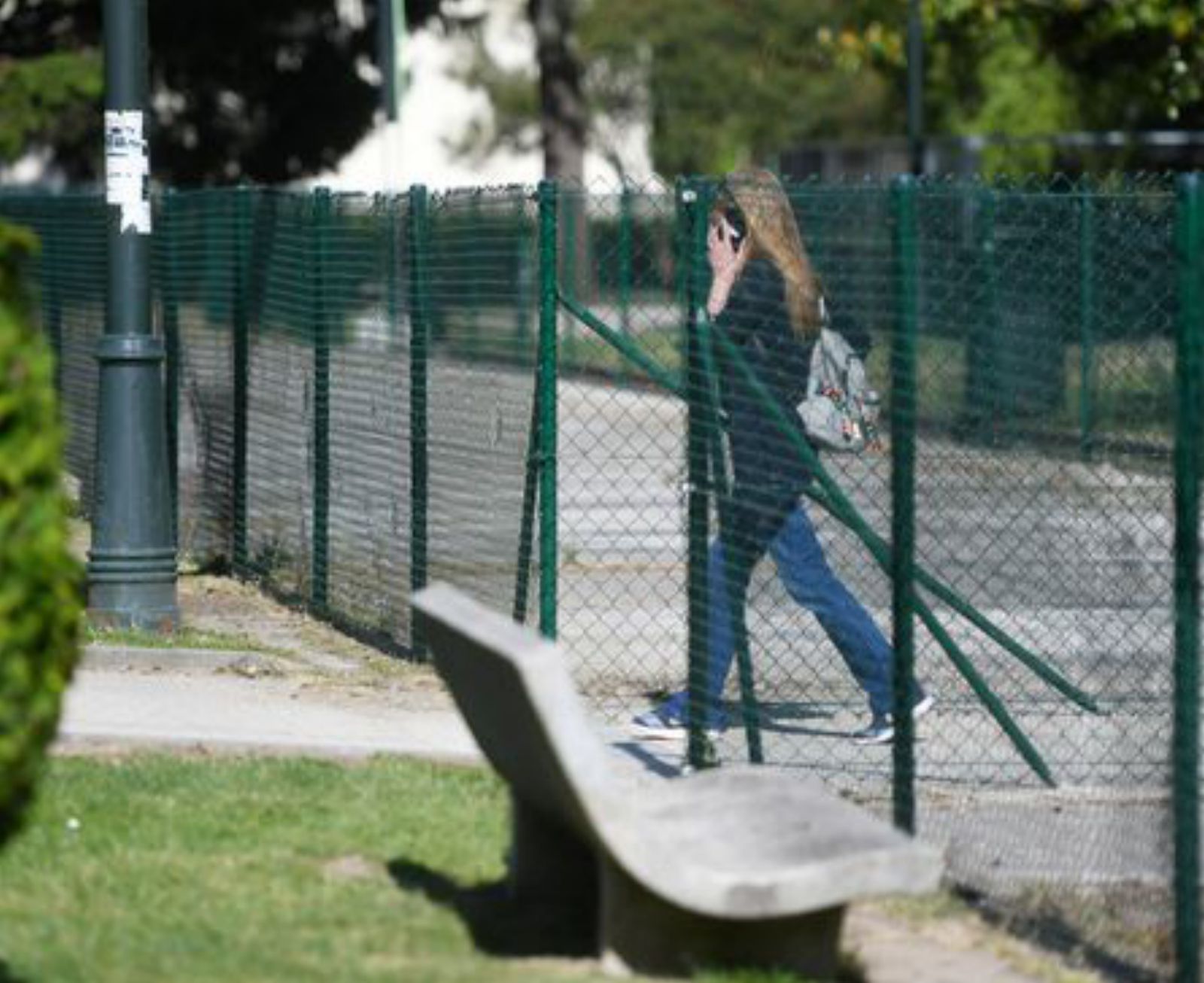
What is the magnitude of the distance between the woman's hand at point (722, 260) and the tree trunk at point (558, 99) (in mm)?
29115

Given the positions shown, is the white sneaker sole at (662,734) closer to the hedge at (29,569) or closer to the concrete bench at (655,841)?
the concrete bench at (655,841)

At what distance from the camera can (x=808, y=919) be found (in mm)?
7020

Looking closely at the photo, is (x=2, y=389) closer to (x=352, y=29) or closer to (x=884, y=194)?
(x=884, y=194)

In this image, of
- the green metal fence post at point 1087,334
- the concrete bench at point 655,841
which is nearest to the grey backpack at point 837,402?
the green metal fence post at point 1087,334

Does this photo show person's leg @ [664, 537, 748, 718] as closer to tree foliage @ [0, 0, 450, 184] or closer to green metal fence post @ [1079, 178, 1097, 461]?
green metal fence post @ [1079, 178, 1097, 461]

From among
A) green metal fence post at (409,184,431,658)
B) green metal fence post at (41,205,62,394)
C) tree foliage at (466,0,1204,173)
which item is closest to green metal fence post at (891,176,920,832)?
green metal fence post at (409,184,431,658)

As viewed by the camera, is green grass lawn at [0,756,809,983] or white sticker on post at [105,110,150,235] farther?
white sticker on post at [105,110,150,235]

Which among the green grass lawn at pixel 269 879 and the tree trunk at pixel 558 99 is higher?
the tree trunk at pixel 558 99

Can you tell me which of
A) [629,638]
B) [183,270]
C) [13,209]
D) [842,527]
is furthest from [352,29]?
[842,527]

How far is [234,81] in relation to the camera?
141ft

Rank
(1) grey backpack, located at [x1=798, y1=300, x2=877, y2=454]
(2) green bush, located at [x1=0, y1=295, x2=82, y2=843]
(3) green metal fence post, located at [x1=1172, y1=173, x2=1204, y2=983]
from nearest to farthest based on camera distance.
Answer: (2) green bush, located at [x1=0, y1=295, x2=82, y2=843] → (3) green metal fence post, located at [x1=1172, y1=173, x2=1204, y2=983] → (1) grey backpack, located at [x1=798, y1=300, x2=877, y2=454]

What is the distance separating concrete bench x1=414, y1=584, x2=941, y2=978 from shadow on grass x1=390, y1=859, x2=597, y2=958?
6cm

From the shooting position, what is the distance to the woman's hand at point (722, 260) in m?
9.91

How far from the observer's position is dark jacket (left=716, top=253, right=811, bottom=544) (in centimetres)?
973
